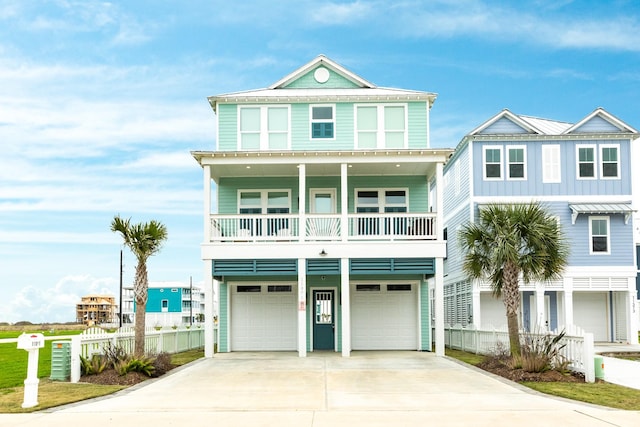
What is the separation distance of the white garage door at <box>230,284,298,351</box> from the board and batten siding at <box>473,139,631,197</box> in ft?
32.3

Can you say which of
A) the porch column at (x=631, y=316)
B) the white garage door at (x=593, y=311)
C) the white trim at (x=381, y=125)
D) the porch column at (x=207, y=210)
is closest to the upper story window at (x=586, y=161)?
the porch column at (x=631, y=316)

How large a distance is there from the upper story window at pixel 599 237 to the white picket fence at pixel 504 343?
7331mm

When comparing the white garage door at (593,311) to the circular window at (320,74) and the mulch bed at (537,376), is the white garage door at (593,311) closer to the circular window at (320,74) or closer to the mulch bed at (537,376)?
the circular window at (320,74)

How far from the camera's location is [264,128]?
85.6ft

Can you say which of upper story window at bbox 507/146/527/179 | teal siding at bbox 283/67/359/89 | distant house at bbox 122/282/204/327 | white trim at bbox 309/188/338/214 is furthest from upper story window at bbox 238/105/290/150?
distant house at bbox 122/282/204/327

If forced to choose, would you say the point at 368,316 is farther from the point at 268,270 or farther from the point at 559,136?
the point at 559,136

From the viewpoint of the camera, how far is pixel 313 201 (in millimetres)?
26078

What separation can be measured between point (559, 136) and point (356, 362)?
15460mm

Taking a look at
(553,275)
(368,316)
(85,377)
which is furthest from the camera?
(368,316)

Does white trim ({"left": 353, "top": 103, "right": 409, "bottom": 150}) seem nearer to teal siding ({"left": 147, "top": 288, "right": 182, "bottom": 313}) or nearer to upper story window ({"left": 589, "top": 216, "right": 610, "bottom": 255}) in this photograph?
upper story window ({"left": 589, "top": 216, "right": 610, "bottom": 255})

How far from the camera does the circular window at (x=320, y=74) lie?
27.2 metres

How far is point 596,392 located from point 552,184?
56.4 feet

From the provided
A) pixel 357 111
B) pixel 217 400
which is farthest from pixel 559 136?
pixel 217 400

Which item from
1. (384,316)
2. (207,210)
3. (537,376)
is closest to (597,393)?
(537,376)
